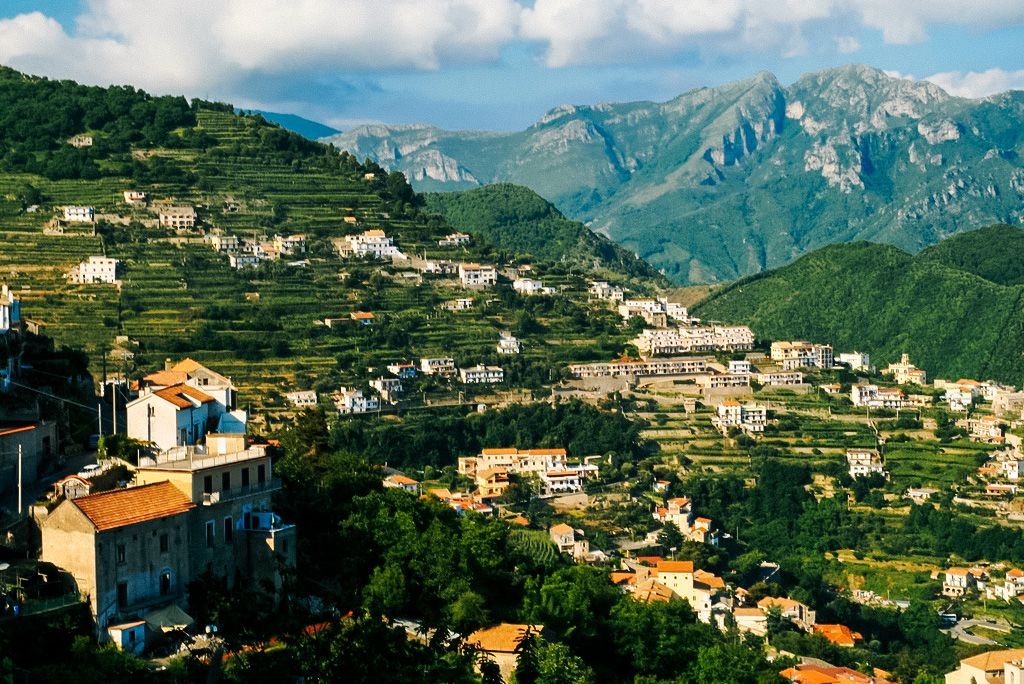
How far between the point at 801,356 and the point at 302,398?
3682 cm

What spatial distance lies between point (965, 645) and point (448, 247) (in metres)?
50.1

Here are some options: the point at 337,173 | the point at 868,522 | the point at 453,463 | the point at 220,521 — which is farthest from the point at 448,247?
the point at 220,521

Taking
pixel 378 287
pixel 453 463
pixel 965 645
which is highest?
pixel 378 287

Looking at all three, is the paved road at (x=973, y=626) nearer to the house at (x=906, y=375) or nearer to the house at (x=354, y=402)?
the house at (x=354, y=402)

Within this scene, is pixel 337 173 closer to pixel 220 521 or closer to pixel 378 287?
pixel 378 287

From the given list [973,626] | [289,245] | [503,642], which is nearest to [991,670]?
[973,626]

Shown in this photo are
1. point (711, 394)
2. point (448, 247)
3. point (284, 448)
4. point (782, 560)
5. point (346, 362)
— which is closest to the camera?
point (284, 448)

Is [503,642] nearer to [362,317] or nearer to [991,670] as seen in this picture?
[991,670]

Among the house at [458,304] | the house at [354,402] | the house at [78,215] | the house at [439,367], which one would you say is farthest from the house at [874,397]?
the house at [78,215]

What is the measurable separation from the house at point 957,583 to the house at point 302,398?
1101 inches

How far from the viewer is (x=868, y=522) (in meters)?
72.4

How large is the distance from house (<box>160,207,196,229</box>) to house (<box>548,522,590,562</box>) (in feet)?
116

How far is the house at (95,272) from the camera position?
7769cm

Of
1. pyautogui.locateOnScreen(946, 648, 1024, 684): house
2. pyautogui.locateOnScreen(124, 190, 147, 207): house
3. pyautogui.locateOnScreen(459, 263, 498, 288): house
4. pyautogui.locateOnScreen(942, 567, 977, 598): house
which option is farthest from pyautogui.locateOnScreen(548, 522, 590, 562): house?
pyautogui.locateOnScreen(124, 190, 147, 207): house
